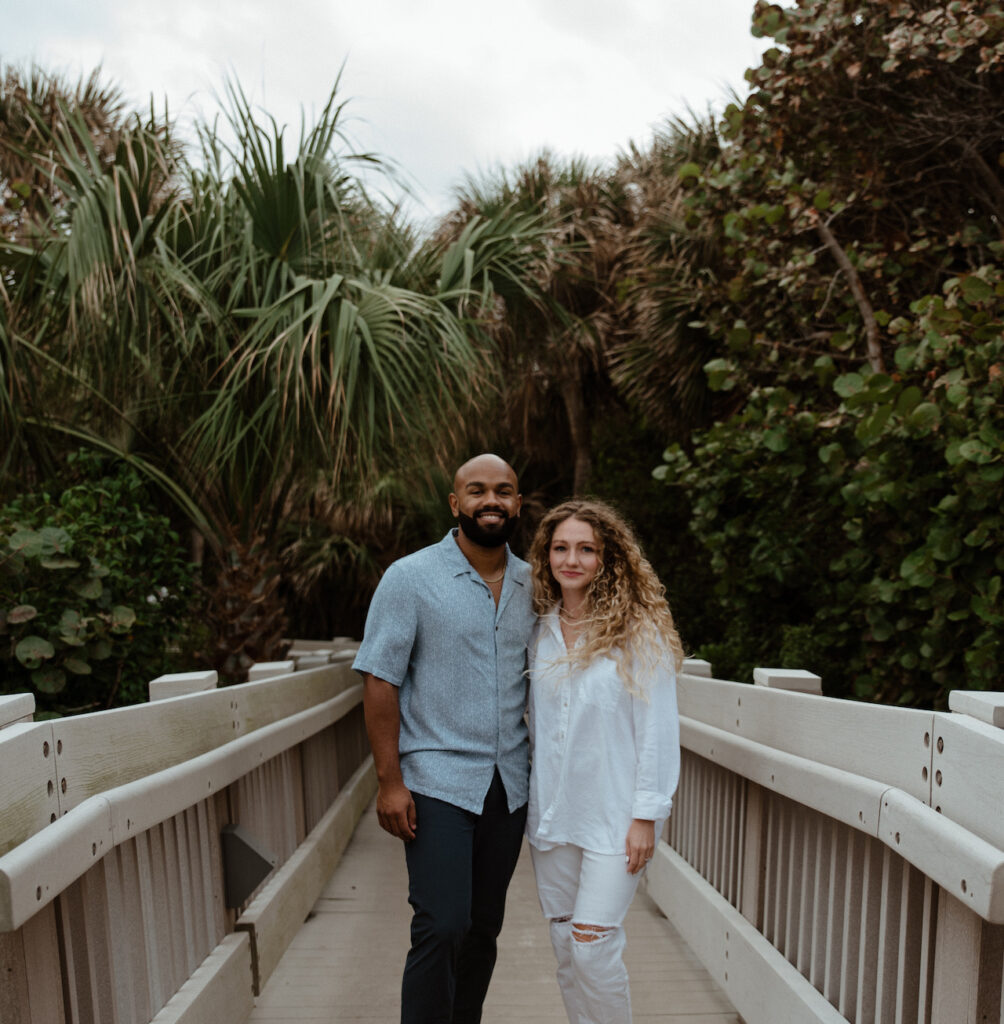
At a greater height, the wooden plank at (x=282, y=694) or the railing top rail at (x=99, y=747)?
the railing top rail at (x=99, y=747)

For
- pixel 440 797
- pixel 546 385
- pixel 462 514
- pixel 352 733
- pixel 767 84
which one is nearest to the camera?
pixel 440 797

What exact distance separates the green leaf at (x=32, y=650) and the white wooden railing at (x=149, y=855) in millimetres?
904

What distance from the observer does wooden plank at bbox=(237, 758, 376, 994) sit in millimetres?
3148

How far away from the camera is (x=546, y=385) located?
38.8 ft

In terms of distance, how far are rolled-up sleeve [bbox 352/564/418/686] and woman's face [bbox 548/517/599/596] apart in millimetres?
397

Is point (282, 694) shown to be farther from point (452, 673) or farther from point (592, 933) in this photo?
point (592, 933)

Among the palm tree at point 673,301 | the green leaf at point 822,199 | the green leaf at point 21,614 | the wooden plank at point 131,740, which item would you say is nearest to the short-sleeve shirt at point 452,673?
the wooden plank at point 131,740

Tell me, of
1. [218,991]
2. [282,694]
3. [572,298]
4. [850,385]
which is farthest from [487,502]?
[572,298]

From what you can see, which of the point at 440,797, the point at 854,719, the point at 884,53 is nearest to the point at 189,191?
the point at 884,53

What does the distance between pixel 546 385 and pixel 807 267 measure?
6.03m

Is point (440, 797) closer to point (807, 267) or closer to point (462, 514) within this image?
point (462, 514)

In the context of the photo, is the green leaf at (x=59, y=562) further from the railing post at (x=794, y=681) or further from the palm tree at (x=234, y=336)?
the railing post at (x=794, y=681)

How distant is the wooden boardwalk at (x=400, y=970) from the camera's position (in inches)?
122

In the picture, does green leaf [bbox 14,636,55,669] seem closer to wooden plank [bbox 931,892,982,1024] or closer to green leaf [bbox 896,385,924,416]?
wooden plank [bbox 931,892,982,1024]
